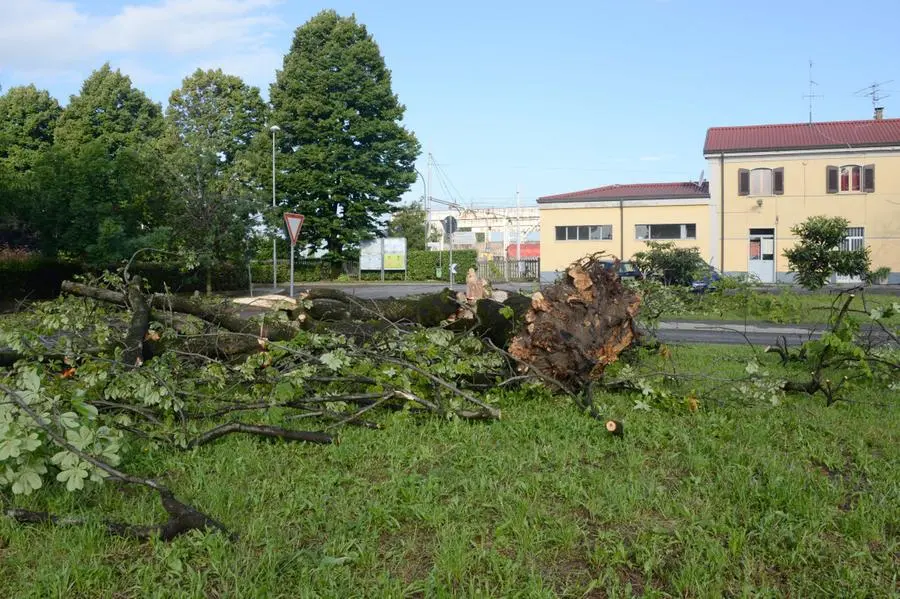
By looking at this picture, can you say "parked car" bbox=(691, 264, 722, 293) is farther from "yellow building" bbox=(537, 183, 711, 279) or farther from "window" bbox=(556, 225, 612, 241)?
"window" bbox=(556, 225, 612, 241)

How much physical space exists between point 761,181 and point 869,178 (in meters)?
5.59

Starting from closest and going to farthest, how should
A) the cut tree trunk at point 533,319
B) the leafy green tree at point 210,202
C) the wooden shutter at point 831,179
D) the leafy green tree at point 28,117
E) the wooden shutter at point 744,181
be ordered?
the cut tree trunk at point 533,319, the leafy green tree at point 210,202, the wooden shutter at point 831,179, the wooden shutter at point 744,181, the leafy green tree at point 28,117

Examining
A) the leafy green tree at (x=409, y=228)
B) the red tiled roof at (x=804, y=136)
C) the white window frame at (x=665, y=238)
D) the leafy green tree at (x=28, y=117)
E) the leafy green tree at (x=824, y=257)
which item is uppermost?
the leafy green tree at (x=28, y=117)

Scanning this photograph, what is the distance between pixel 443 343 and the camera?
6121 millimetres

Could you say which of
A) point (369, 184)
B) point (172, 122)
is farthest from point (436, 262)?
point (172, 122)

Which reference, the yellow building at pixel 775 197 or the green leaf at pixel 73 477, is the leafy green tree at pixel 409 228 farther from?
the green leaf at pixel 73 477

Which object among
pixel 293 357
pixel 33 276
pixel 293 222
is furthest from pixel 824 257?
pixel 33 276

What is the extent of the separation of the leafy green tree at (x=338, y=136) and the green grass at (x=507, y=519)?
147 ft

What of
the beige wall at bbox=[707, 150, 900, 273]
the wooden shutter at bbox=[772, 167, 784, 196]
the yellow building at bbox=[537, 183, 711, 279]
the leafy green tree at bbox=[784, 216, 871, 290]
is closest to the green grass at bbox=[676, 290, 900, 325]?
the leafy green tree at bbox=[784, 216, 871, 290]

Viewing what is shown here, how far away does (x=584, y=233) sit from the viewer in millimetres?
46312

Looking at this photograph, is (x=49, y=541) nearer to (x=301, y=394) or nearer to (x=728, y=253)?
(x=301, y=394)

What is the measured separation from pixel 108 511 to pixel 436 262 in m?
46.4

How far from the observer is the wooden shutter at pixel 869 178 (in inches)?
1594

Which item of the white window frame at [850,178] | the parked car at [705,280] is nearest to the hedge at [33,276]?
the parked car at [705,280]
